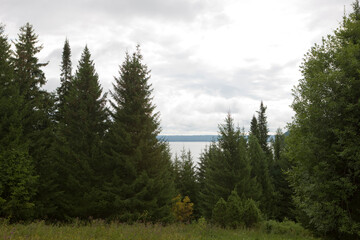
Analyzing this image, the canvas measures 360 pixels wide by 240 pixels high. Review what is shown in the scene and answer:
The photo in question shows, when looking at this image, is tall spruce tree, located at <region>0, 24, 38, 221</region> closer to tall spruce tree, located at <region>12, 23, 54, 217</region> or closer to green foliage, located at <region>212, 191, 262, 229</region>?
tall spruce tree, located at <region>12, 23, 54, 217</region>

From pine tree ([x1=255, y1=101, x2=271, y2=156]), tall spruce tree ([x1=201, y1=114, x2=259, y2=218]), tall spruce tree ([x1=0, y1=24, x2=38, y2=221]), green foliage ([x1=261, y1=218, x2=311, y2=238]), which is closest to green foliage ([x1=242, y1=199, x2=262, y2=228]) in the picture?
green foliage ([x1=261, y1=218, x2=311, y2=238])

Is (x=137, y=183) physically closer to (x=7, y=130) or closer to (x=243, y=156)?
(x=7, y=130)

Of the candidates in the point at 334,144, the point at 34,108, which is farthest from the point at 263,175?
the point at 34,108

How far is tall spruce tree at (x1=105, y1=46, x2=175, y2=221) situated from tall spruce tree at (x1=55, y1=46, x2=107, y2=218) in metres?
1.48

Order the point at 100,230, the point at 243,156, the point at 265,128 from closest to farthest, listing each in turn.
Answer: the point at 100,230 < the point at 243,156 < the point at 265,128

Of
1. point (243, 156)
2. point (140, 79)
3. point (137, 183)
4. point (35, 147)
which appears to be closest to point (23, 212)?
point (35, 147)

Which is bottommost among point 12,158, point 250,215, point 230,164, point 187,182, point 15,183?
point 187,182

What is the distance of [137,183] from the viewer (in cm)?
2261

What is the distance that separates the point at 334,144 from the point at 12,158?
865 inches

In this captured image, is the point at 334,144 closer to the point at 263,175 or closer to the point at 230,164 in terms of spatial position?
the point at 230,164

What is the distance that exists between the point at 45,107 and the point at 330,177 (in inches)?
1033

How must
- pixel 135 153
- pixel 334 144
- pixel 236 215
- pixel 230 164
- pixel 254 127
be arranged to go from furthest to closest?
1. pixel 254 127
2. pixel 230 164
3. pixel 135 153
4. pixel 236 215
5. pixel 334 144

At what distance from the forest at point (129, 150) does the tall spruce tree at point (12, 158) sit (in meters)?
0.08

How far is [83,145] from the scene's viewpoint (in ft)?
81.5
